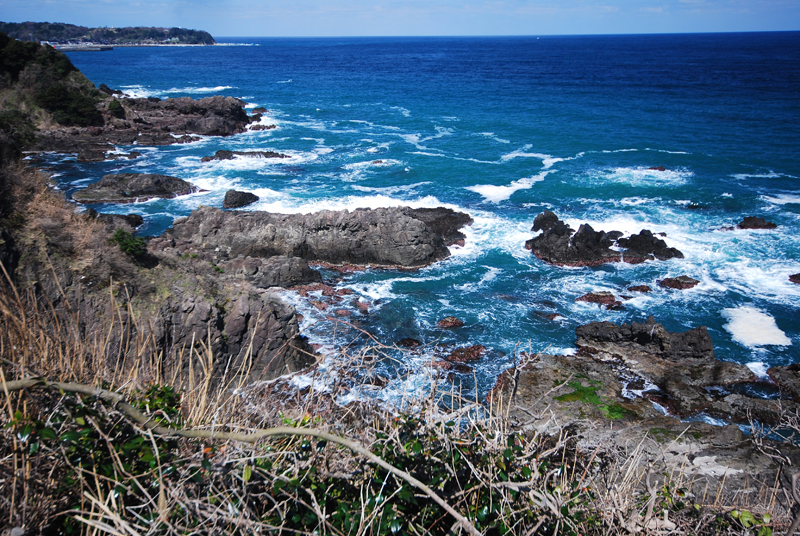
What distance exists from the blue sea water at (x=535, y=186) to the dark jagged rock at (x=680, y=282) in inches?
17.0

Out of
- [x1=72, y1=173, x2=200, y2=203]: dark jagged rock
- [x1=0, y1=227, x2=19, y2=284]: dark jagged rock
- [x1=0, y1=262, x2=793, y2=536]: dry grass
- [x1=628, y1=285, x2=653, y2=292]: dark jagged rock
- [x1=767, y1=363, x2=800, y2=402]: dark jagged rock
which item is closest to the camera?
[x1=0, y1=262, x2=793, y2=536]: dry grass

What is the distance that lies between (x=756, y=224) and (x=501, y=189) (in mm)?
16636

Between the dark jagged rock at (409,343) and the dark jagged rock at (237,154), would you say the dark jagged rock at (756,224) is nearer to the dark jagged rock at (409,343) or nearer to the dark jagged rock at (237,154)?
the dark jagged rock at (409,343)

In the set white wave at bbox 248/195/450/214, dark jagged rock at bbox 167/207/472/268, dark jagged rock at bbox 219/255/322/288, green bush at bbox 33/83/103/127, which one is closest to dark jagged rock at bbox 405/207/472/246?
white wave at bbox 248/195/450/214

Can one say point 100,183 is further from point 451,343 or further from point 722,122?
point 722,122

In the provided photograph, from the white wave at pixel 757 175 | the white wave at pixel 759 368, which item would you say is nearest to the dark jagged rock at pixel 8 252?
the white wave at pixel 759 368

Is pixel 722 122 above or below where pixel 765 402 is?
above

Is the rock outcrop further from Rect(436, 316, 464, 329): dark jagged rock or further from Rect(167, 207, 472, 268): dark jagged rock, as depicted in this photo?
Rect(436, 316, 464, 329): dark jagged rock

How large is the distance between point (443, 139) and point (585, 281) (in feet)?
102

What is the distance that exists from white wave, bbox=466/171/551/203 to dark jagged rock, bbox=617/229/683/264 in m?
10.5

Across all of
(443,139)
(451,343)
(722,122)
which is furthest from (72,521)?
(722,122)

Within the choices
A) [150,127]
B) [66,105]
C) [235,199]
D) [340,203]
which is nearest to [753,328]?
[340,203]

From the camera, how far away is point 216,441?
4133 millimetres

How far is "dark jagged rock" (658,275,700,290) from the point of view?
24.0 metres
